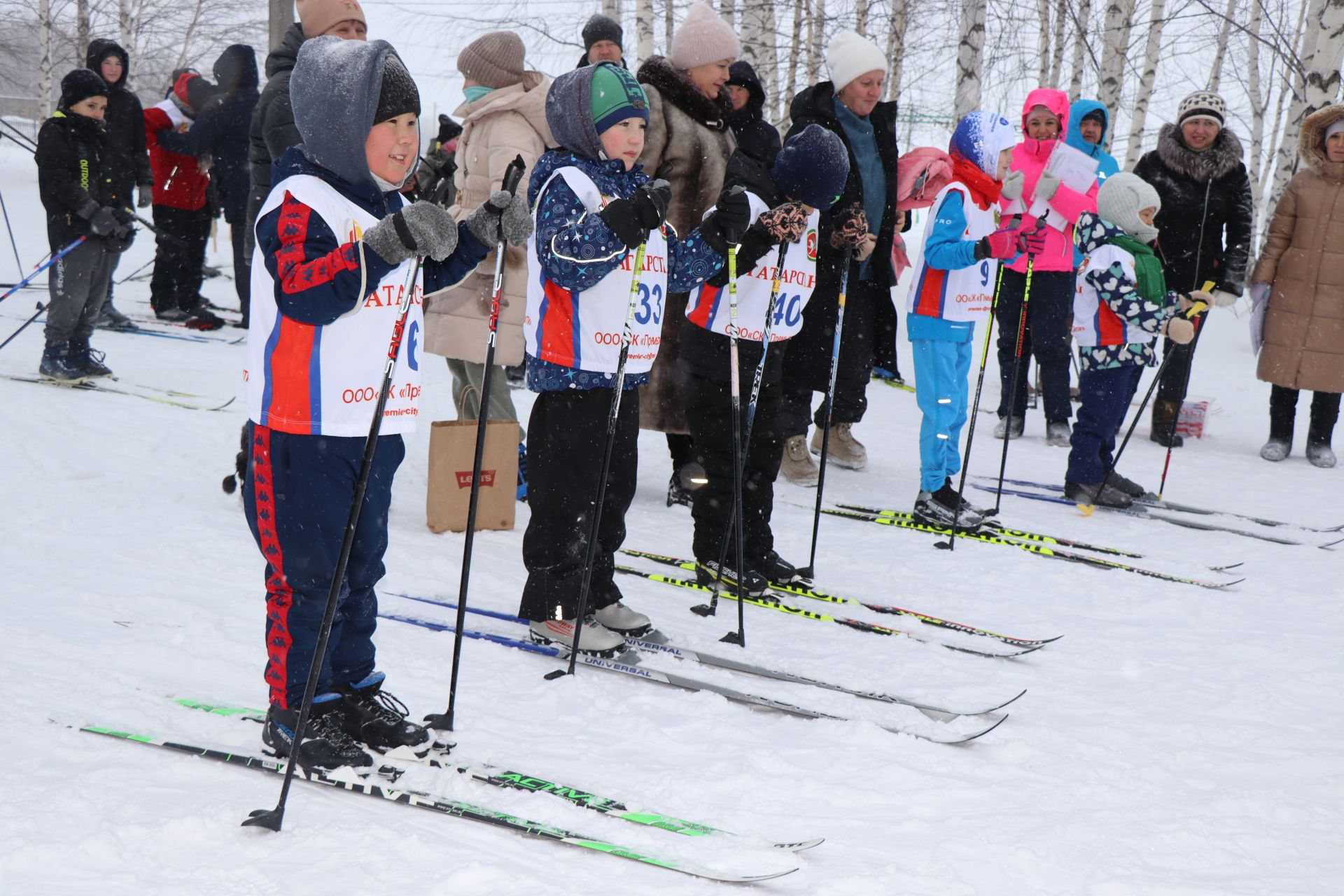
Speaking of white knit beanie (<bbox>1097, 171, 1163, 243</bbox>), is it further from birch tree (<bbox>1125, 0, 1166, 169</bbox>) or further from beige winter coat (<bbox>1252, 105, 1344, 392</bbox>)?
→ birch tree (<bbox>1125, 0, 1166, 169</bbox>)

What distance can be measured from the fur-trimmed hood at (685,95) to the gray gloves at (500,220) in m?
2.30

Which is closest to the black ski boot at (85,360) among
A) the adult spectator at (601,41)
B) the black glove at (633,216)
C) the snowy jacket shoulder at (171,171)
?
the snowy jacket shoulder at (171,171)

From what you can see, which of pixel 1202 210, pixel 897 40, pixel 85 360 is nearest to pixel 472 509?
pixel 85 360

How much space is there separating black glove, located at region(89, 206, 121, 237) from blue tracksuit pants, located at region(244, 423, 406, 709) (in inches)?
189

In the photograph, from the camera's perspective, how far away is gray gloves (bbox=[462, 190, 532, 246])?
8.57ft

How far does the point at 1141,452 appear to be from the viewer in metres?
7.64

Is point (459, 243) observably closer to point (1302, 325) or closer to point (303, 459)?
point (303, 459)

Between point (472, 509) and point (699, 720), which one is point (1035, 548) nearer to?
point (699, 720)

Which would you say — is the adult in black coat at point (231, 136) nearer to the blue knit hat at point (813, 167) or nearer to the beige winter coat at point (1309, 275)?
the blue knit hat at point (813, 167)

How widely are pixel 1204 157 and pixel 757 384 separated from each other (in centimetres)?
445

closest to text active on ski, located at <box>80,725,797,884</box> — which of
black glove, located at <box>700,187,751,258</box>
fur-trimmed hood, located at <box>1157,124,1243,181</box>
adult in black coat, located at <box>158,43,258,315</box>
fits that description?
black glove, located at <box>700,187,751,258</box>

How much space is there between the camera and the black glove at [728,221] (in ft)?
11.8

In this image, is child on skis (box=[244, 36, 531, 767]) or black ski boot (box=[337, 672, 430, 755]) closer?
child on skis (box=[244, 36, 531, 767])

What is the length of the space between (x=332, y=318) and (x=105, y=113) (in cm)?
645
